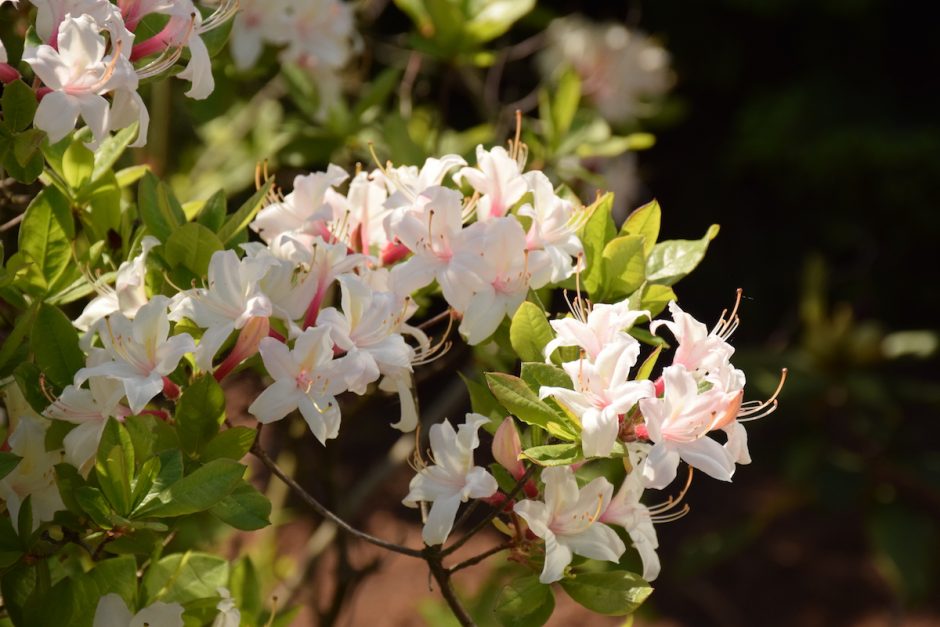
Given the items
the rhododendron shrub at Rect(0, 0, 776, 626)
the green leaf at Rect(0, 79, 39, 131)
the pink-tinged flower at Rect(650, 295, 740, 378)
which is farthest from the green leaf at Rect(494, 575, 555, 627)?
the green leaf at Rect(0, 79, 39, 131)

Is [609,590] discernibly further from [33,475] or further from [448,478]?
[33,475]

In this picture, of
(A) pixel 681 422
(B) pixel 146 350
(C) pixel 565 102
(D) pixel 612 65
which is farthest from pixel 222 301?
(D) pixel 612 65

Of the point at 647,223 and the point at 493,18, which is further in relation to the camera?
the point at 493,18

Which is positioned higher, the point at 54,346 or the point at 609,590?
the point at 54,346

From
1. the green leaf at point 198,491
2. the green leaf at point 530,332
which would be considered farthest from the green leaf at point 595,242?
the green leaf at point 198,491

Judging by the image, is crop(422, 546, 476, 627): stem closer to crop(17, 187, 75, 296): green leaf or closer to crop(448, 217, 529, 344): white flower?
crop(448, 217, 529, 344): white flower

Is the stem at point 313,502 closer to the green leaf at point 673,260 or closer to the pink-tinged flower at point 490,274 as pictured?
the pink-tinged flower at point 490,274

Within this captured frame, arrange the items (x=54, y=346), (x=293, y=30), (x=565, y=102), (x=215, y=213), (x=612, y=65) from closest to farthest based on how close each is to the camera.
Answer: (x=54, y=346)
(x=215, y=213)
(x=293, y=30)
(x=565, y=102)
(x=612, y=65)
